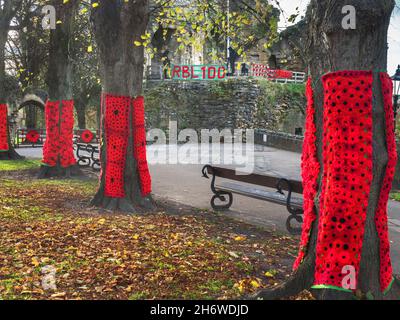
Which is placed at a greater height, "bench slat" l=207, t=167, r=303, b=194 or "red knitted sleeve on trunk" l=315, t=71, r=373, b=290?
"red knitted sleeve on trunk" l=315, t=71, r=373, b=290

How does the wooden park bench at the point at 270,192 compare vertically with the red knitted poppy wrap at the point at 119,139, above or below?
below

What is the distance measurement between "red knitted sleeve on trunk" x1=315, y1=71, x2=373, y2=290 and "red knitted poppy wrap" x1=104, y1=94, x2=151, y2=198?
5.25 meters

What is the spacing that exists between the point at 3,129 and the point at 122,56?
11.0 metres

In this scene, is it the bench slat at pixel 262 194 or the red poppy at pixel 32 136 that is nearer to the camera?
the bench slat at pixel 262 194

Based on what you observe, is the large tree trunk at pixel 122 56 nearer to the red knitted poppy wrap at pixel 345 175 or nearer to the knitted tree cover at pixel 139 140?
the knitted tree cover at pixel 139 140

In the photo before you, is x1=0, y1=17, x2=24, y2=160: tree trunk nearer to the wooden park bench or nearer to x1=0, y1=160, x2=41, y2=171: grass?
x1=0, y1=160, x2=41, y2=171: grass

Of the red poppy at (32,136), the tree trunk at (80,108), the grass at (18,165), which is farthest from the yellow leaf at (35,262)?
the tree trunk at (80,108)

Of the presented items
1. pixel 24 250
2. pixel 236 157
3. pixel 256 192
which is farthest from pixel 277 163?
pixel 24 250

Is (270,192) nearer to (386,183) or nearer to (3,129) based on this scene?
(386,183)

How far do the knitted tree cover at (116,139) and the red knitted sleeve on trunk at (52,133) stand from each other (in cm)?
528

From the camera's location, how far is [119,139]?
321 inches

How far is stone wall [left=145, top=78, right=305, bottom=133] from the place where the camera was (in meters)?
30.0

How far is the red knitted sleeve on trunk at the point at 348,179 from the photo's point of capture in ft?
11.5

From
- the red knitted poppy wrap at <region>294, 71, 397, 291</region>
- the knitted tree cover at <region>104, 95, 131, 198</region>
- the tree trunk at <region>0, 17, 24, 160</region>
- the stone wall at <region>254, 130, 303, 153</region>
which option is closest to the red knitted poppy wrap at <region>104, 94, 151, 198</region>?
the knitted tree cover at <region>104, 95, 131, 198</region>
